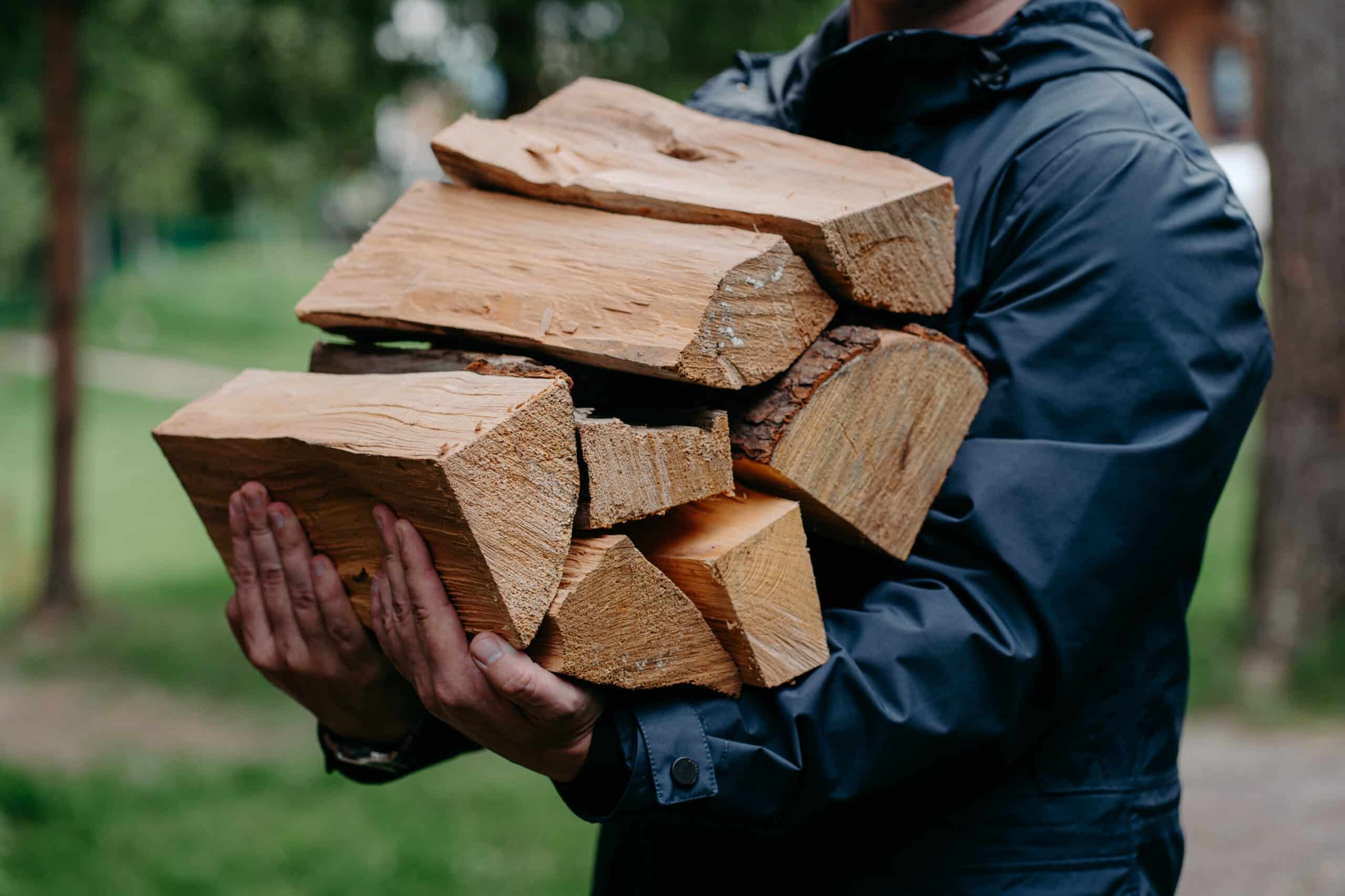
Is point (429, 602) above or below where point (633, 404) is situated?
below

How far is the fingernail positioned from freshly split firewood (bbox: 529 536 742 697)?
41 mm

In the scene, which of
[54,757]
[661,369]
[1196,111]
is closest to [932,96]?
[661,369]

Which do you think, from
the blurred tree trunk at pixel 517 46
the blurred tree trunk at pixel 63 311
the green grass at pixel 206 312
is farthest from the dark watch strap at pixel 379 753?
the green grass at pixel 206 312

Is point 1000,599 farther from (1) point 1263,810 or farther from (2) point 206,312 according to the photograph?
(2) point 206,312

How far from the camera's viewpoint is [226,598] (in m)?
9.38

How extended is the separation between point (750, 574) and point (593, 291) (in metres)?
0.35

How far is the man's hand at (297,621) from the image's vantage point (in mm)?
1479

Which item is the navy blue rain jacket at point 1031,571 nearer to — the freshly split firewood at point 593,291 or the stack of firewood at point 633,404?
the stack of firewood at point 633,404

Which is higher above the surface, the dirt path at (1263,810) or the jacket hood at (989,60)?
the jacket hood at (989,60)

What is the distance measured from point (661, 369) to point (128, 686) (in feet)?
22.2

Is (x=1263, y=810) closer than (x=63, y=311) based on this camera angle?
Yes

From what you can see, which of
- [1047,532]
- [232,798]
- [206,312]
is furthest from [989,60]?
[206,312]

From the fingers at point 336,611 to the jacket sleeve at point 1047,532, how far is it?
12.9 inches

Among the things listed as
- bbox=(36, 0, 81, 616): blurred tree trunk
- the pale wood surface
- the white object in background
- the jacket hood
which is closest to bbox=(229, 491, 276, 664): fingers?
the pale wood surface
